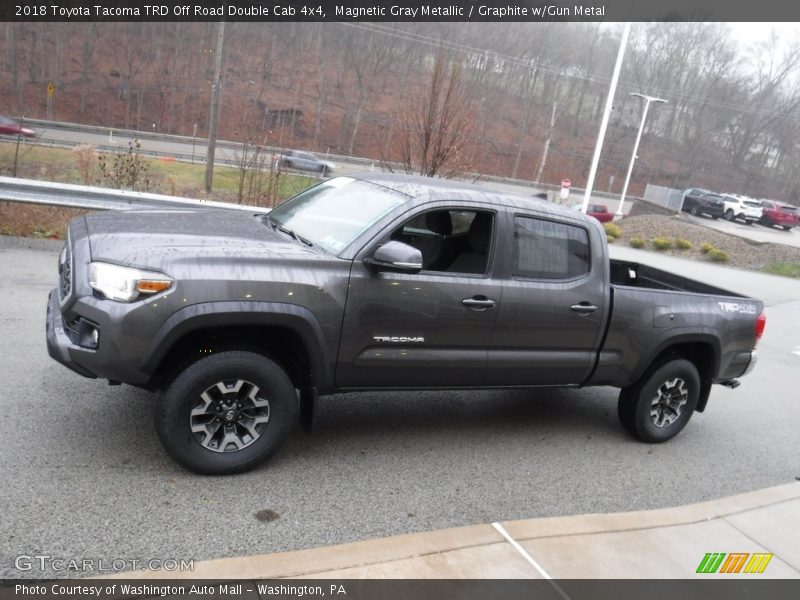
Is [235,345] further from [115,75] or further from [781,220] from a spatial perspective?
[115,75]

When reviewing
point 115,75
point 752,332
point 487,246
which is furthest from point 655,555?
point 115,75

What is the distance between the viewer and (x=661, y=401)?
578 cm

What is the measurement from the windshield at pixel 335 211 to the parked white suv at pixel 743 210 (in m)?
46.2

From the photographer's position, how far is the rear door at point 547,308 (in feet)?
15.9

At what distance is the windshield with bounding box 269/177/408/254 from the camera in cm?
452

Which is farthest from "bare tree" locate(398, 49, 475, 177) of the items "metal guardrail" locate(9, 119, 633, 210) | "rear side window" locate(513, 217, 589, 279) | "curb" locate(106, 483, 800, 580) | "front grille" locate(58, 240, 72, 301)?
"metal guardrail" locate(9, 119, 633, 210)

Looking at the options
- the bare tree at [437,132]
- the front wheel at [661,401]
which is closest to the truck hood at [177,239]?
the front wheel at [661,401]

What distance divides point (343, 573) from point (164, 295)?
1.73 metres

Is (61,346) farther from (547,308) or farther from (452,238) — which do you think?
(547,308)

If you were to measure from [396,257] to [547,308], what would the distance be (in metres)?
1.40

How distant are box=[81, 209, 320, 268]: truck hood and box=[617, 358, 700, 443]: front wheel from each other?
307cm

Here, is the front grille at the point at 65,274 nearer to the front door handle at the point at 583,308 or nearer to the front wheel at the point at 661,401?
the front door handle at the point at 583,308

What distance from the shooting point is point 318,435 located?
494 cm

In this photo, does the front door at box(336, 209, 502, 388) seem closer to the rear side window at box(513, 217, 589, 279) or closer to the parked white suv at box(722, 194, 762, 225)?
the rear side window at box(513, 217, 589, 279)
